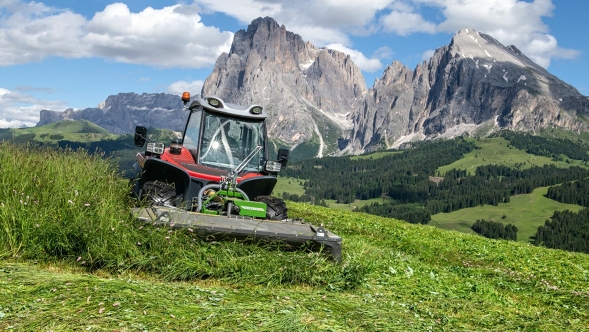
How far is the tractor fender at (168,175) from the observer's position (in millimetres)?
12719

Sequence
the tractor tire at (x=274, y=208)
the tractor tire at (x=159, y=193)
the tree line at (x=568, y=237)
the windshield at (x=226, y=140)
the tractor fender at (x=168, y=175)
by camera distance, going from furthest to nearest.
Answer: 1. the tree line at (x=568, y=237)
2. the windshield at (x=226, y=140)
3. the tractor fender at (x=168, y=175)
4. the tractor tire at (x=274, y=208)
5. the tractor tire at (x=159, y=193)

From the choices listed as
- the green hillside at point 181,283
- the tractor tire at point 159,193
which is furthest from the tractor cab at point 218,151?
the green hillside at point 181,283

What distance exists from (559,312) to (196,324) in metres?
6.85

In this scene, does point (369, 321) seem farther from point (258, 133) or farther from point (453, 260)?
point (453, 260)

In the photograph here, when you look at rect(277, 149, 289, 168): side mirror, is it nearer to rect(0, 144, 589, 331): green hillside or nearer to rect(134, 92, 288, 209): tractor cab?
rect(134, 92, 288, 209): tractor cab

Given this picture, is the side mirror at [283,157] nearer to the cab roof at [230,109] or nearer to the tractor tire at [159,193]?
the cab roof at [230,109]

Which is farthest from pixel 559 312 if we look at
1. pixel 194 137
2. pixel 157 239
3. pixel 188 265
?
pixel 194 137

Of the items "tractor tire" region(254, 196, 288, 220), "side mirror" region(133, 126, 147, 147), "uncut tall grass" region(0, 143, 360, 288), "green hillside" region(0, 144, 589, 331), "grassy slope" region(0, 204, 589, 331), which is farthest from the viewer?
"side mirror" region(133, 126, 147, 147)

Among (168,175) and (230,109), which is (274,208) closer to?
(168,175)

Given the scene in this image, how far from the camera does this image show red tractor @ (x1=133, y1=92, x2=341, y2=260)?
9930 mm

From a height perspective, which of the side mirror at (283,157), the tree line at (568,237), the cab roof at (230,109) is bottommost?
the tree line at (568,237)

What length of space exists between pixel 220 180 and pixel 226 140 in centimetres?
222

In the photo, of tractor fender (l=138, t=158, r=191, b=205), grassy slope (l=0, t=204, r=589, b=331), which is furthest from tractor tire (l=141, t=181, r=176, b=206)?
grassy slope (l=0, t=204, r=589, b=331)

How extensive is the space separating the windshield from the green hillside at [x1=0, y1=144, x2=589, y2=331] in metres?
2.72
